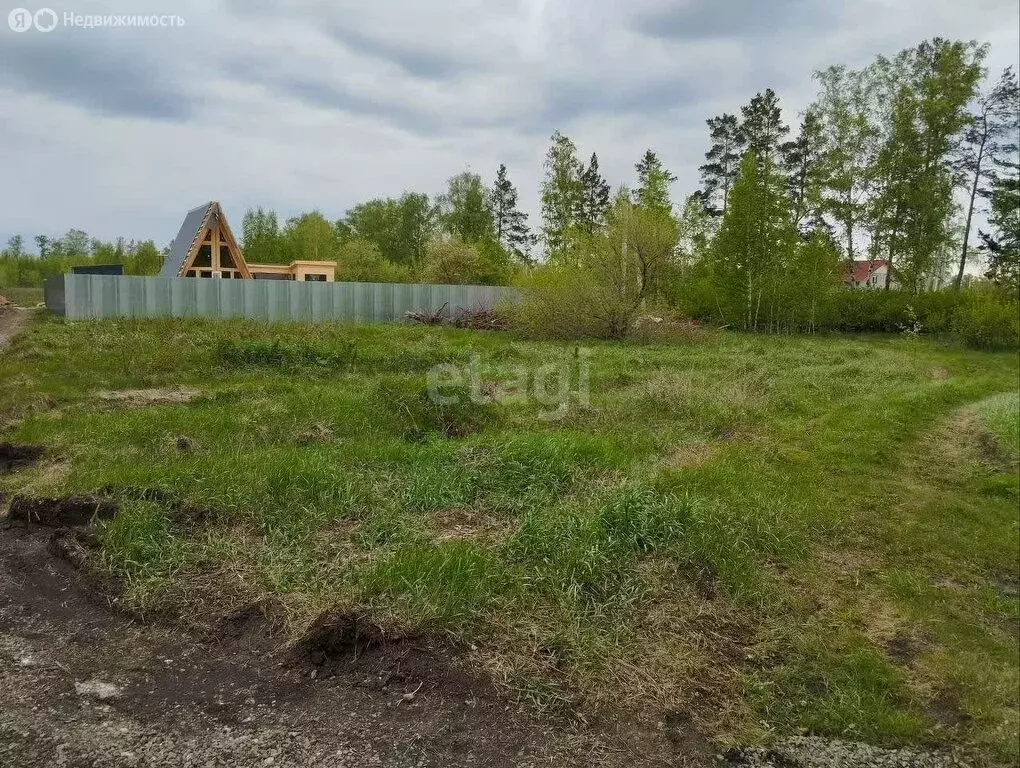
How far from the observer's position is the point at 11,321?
63.2ft

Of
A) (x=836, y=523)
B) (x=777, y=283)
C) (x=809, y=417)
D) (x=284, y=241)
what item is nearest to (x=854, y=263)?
(x=777, y=283)

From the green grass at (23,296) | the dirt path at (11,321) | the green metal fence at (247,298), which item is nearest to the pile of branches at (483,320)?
the green metal fence at (247,298)

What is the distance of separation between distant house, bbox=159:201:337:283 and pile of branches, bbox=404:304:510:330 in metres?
3.70

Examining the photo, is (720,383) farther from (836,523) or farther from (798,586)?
(798,586)

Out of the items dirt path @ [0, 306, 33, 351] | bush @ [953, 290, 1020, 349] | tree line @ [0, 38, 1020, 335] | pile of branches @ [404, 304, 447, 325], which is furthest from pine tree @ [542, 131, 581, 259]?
bush @ [953, 290, 1020, 349]

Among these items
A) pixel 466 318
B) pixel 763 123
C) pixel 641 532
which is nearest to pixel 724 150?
pixel 763 123

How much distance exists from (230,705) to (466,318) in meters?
21.8

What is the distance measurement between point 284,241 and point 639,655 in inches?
1844

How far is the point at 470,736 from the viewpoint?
2920 millimetres

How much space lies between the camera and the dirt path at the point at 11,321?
15.4 m

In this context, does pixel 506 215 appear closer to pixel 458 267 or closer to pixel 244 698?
pixel 458 267

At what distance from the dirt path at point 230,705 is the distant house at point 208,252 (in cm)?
2167

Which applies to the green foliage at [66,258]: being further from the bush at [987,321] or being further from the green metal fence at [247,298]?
the bush at [987,321]

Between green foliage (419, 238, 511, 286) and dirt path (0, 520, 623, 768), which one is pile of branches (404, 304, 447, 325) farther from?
dirt path (0, 520, 623, 768)
